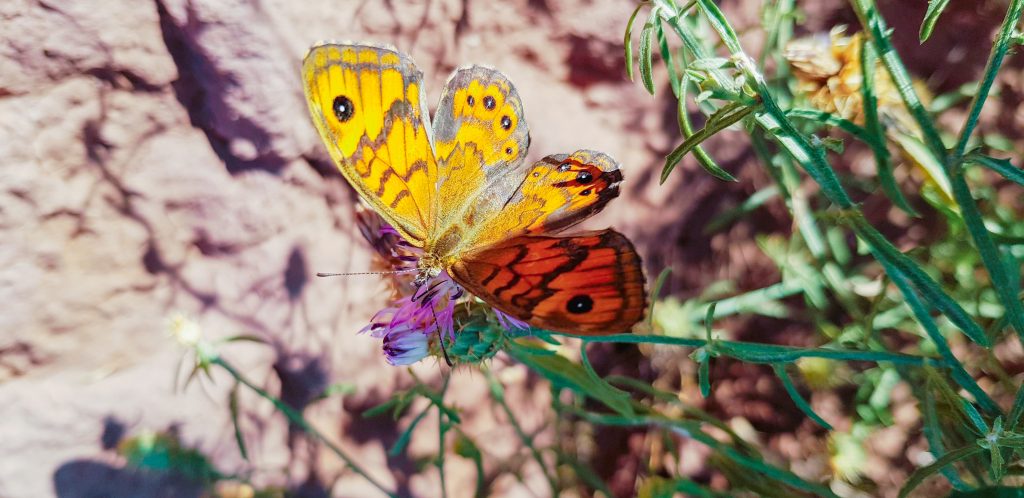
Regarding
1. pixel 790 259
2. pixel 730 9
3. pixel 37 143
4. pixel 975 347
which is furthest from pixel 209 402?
pixel 975 347

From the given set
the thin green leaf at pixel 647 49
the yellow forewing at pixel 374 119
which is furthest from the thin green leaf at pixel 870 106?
the yellow forewing at pixel 374 119

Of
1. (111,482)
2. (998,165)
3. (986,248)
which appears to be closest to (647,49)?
(998,165)

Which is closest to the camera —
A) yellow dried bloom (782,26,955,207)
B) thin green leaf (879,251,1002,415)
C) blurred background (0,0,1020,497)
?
thin green leaf (879,251,1002,415)

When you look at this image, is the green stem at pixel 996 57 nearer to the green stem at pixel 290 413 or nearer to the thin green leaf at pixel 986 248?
the thin green leaf at pixel 986 248

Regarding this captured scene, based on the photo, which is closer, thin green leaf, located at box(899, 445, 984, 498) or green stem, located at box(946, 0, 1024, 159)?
green stem, located at box(946, 0, 1024, 159)

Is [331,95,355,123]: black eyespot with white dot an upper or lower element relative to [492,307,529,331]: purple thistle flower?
upper

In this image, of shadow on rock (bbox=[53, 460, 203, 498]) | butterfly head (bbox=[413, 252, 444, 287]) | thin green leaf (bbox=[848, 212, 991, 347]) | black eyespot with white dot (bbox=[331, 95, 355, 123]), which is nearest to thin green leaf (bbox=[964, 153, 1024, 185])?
thin green leaf (bbox=[848, 212, 991, 347])

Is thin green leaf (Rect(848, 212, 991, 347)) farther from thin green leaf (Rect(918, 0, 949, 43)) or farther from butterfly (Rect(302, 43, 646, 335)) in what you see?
butterfly (Rect(302, 43, 646, 335))
